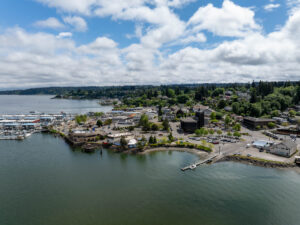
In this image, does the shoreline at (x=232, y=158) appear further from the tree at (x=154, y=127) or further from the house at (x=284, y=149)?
the tree at (x=154, y=127)

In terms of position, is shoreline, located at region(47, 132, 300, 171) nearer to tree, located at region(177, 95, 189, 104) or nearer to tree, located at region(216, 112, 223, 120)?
tree, located at region(216, 112, 223, 120)

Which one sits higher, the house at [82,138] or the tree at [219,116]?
the tree at [219,116]

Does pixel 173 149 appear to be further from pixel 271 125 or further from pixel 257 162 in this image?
pixel 271 125

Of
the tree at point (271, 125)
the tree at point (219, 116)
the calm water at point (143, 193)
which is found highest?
the tree at point (219, 116)

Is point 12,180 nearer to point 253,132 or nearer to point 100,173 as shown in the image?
point 100,173

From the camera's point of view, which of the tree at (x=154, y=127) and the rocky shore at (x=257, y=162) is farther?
the tree at (x=154, y=127)

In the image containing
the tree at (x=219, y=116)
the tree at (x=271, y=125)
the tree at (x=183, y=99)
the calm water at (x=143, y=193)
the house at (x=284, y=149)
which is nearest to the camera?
the calm water at (x=143, y=193)

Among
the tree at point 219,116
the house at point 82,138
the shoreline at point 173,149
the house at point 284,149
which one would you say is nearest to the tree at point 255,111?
the tree at point 219,116
